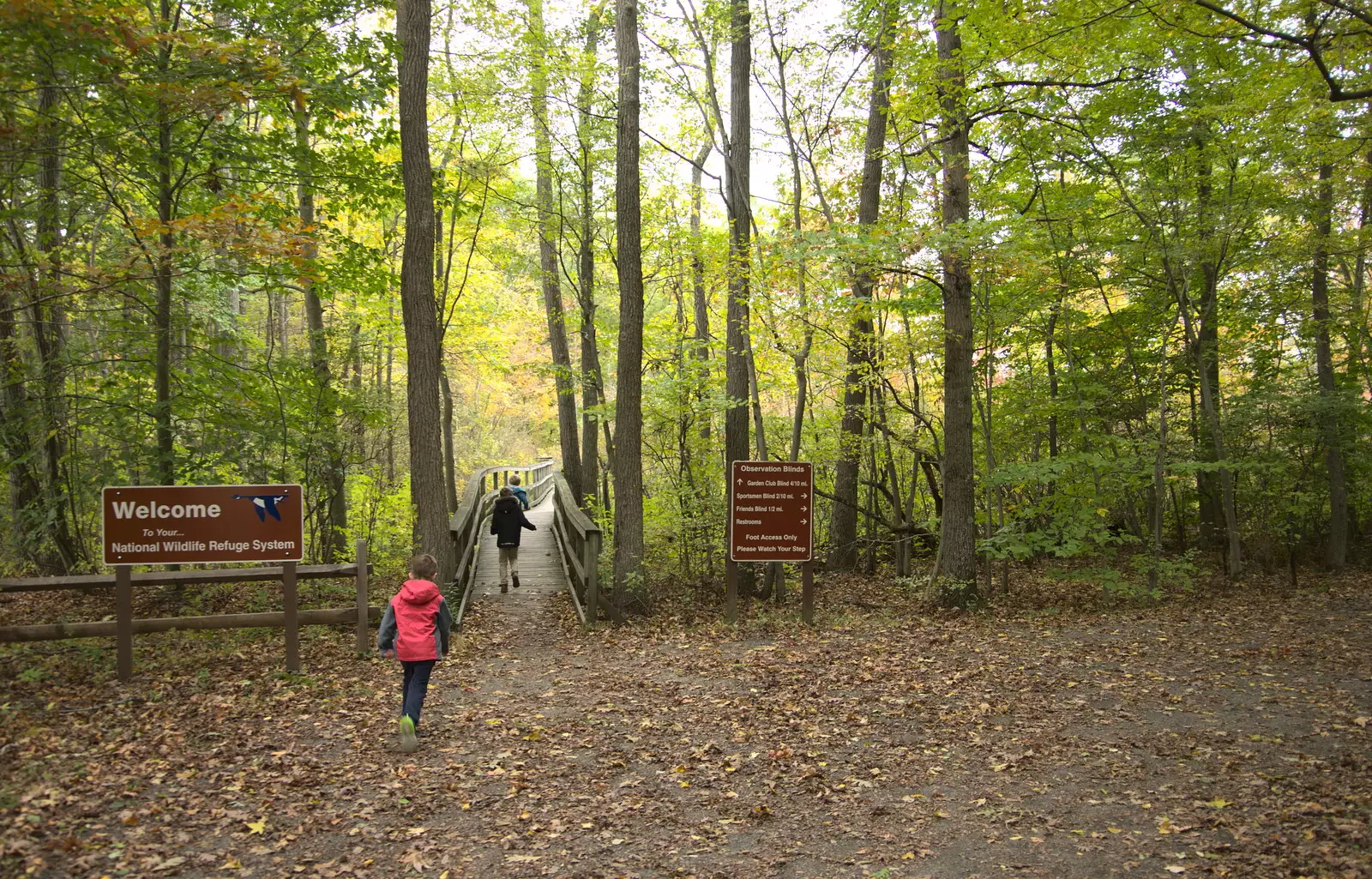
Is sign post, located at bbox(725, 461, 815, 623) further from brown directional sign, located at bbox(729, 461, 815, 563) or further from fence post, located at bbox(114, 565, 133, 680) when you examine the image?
fence post, located at bbox(114, 565, 133, 680)

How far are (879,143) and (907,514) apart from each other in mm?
6855

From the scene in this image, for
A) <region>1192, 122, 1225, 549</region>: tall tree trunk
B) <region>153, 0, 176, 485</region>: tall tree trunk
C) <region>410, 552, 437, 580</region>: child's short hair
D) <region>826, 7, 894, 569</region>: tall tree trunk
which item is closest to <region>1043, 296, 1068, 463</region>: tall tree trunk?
<region>1192, 122, 1225, 549</region>: tall tree trunk

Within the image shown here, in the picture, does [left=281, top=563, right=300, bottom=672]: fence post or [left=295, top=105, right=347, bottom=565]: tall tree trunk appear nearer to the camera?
[left=281, top=563, right=300, bottom=672]: fence post

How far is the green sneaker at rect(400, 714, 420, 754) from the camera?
5727 millimetres

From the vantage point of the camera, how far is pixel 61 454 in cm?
941

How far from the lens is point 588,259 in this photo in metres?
16.4

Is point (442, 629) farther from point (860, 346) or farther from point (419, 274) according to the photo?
point (860, 346)

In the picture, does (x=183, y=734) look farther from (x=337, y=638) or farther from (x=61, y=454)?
(x=61, y=454)

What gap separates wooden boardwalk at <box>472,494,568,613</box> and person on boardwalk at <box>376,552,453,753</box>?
18.2 ft

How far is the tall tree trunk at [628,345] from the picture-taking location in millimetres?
10914

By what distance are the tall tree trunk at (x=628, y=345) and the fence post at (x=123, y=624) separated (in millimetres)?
5608

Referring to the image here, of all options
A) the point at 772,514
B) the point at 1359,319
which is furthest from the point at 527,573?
the point at 1359,319

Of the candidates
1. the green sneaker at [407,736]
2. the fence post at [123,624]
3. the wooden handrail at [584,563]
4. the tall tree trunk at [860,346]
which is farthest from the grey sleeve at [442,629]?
the tall tree trunk at [860,346]

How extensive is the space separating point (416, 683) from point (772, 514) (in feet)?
16.6
